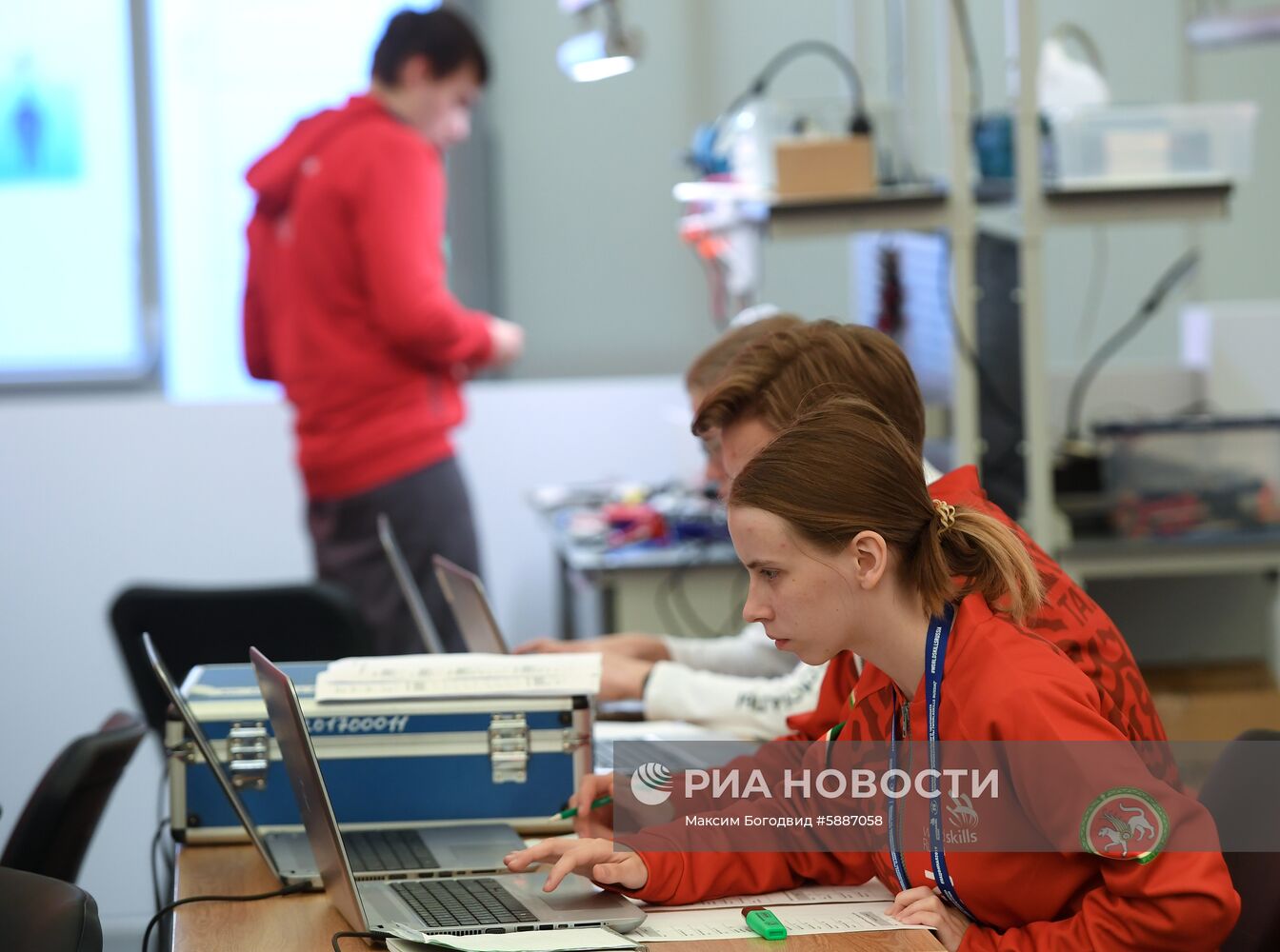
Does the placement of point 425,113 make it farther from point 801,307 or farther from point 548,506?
point 801,307

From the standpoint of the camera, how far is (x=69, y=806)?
173 centimetres

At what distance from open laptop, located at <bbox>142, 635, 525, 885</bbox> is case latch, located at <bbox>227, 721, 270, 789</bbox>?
0.04ft

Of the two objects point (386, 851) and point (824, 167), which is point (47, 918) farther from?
point (824, 167)

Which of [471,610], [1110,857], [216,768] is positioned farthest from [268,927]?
[1110,857]

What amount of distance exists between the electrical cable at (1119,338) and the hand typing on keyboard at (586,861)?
6.54 feet

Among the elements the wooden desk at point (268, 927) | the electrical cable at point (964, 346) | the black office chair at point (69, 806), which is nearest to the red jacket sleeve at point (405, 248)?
the electrical cable at point (964, 346)

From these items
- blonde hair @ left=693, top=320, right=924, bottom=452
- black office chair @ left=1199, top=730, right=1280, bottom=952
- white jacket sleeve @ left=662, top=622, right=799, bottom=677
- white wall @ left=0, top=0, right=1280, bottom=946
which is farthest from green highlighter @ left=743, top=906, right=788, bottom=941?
white wall @ left=0, top=0, right=1280, bottom=946

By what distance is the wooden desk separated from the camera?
1.29 m

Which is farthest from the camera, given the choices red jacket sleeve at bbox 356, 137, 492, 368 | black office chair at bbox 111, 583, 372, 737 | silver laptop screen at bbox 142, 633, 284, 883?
red jacket sleeve at bbox 356, 137, 492, 368

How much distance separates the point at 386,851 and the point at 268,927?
0.63 feet

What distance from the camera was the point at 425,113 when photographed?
10.2 ft

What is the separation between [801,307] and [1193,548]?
1829 millimetres

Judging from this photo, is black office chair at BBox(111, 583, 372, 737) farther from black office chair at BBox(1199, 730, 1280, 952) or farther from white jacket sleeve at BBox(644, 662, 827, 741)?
black office chair at BBox(1199, 730, 1280, 952)

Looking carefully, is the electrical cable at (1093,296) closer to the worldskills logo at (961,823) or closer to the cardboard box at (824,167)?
the cardboard box at (824,167)
